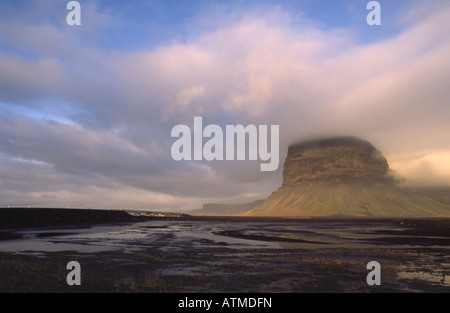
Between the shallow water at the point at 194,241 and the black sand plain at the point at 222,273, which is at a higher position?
the black sand plain at the point at 222,273

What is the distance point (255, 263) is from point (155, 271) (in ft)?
21.0

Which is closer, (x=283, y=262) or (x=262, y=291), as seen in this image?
(x=262, y=291)

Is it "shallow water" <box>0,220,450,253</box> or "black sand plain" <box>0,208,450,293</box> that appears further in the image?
"shallow water" <box>0,220,450,253</box>

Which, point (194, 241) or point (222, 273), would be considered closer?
point (222, 273)

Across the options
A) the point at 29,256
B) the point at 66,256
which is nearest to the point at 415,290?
the point at 66,256

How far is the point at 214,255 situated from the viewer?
23188 mm

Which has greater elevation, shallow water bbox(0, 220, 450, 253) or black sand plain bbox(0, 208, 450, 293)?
black sand plain bbox(0, 208, 450, 293)

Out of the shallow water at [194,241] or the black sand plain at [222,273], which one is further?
the shallow water at [194,241]

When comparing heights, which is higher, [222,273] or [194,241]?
[222,273]
